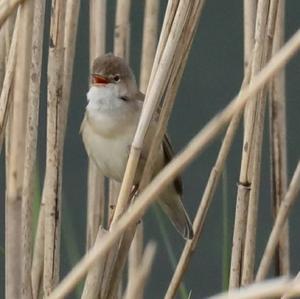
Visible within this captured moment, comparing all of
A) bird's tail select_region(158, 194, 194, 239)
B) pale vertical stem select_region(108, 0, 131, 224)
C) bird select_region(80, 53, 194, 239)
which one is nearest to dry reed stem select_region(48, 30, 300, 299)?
pale vertical stem select_region(108, 0, 131, 224)

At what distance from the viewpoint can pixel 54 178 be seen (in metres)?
2.00

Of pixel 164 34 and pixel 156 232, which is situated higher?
pixel 164 34

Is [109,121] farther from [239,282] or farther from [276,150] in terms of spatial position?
[239,282]

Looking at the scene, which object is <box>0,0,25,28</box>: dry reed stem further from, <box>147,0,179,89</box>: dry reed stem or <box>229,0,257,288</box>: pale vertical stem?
<box>229,0,257,288</box>: pale vertical stem

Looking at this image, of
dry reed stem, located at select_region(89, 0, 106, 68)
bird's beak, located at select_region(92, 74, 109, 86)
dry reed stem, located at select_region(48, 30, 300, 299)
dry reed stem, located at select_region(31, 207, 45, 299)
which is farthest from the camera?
bird's beak, located at select_region(92, 74, 109, 86)

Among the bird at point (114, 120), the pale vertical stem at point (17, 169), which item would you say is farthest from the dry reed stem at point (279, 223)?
the pale vertical stem at point (17, 169)

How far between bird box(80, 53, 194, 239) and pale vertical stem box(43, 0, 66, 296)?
38 centimetres

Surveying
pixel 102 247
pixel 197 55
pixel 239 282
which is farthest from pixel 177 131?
pixel 102 247

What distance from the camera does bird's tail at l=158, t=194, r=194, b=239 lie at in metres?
2.56

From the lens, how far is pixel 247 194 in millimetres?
2109

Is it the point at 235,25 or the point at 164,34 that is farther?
the point at 235,25

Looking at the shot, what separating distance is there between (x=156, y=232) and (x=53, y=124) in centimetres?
152

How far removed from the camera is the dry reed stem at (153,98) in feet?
5.53

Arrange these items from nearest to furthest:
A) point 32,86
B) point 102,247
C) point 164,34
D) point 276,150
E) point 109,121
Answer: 1. point 102,247
2. point 164,34
3. point 32,86
4. point 276,150
5. point 109,121
